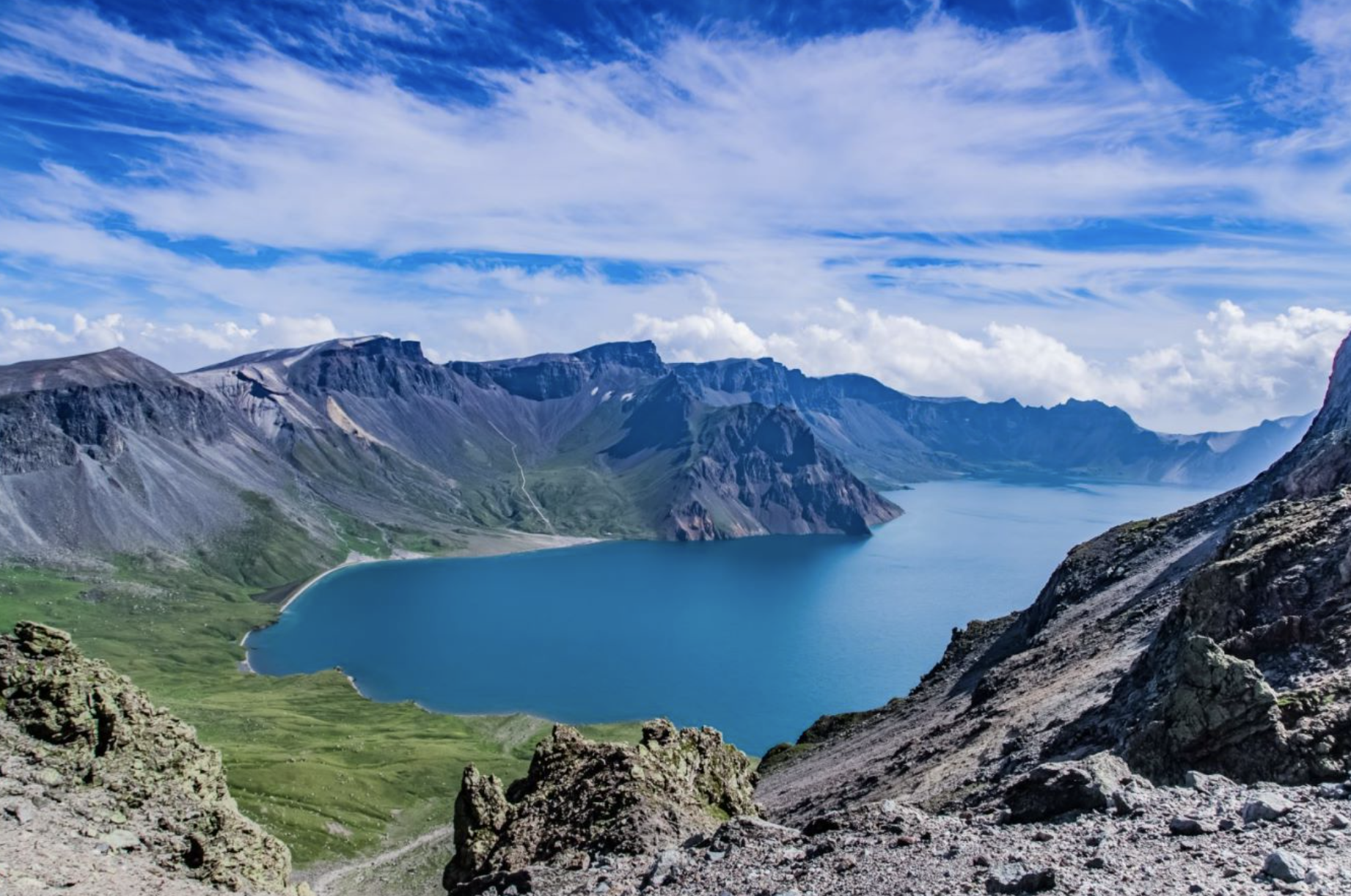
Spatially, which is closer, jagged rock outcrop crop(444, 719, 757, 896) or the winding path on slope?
jagged rock outcrop crop(444, 719, 757, 896)

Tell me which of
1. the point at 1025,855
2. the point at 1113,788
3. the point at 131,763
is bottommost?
the point at 131,763

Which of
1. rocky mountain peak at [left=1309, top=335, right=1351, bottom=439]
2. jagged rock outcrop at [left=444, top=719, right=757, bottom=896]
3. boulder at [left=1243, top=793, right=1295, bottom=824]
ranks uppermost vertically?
rocky mountain peak at [left=1309, top=335, right=1351, bottom=439]

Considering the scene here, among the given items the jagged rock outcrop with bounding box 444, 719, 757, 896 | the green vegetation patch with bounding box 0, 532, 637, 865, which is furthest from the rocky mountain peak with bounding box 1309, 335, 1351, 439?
the green vegetation patch with bounding box 0, 532, 637, 865

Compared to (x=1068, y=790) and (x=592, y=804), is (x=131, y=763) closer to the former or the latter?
(x=592, y=804)

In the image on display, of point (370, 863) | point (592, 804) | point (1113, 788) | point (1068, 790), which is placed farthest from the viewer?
point (370, 863)

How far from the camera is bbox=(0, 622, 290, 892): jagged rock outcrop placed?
28500mm

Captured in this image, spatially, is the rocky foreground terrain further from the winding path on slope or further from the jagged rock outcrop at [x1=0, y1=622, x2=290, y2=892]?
the winding path on slope

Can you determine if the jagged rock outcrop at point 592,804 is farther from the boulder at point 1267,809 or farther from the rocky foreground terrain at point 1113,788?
the boulder at point 1267,809

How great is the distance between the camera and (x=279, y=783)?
96.7 metres

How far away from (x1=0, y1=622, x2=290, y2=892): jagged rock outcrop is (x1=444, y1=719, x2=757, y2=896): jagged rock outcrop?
736 centimetres

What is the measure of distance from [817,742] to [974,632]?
31648 mm

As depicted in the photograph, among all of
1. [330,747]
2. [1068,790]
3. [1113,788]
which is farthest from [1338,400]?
[330,747]

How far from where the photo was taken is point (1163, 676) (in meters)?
37.2

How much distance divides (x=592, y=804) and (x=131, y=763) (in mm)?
17226
